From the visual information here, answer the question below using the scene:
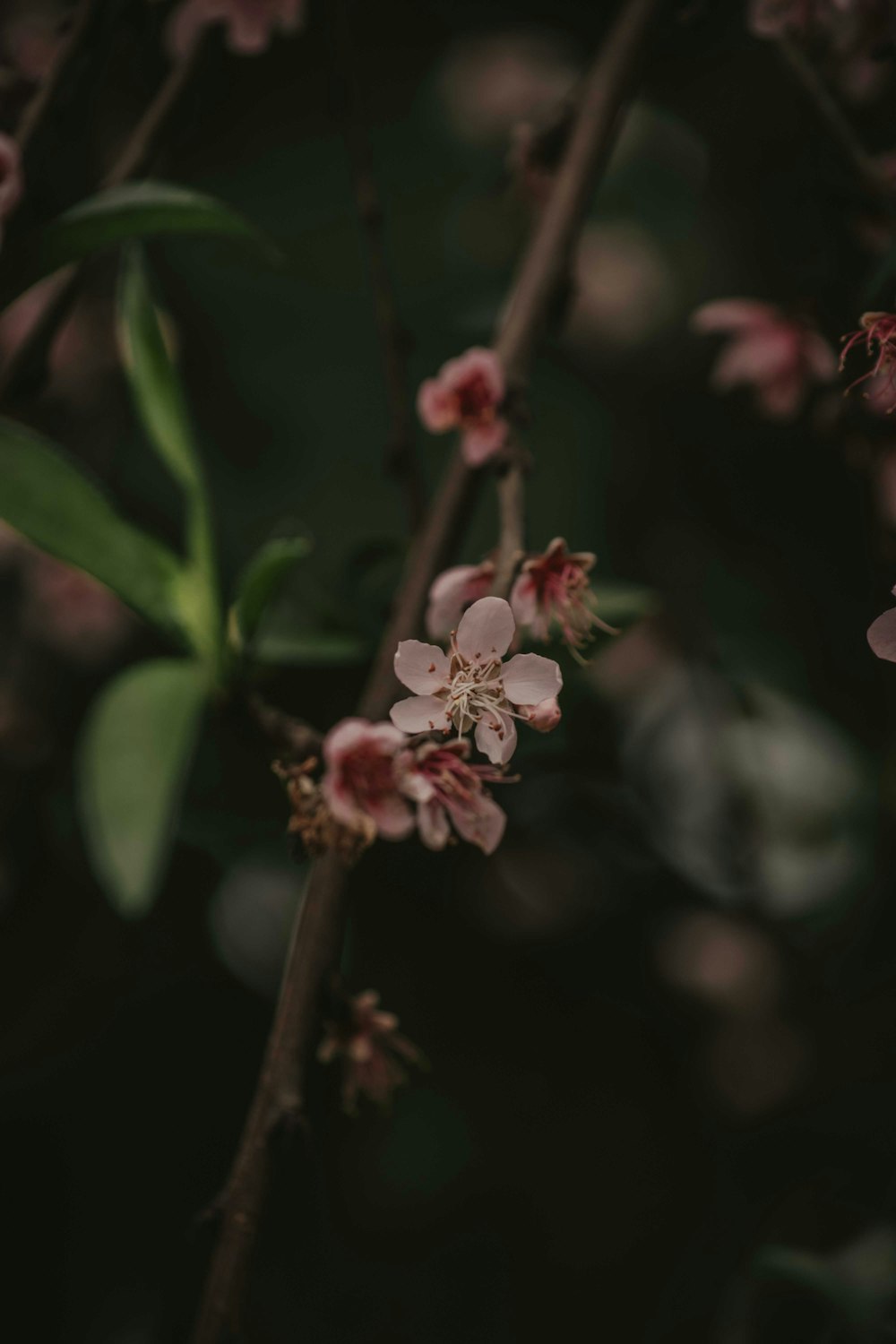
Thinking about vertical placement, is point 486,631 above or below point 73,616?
below

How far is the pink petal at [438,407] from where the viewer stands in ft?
2.01

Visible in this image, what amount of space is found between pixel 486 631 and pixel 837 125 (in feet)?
1.34

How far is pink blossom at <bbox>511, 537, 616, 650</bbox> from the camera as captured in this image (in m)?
0.53

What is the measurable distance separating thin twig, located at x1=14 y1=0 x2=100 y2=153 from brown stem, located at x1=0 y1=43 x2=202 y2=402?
5 centimetres

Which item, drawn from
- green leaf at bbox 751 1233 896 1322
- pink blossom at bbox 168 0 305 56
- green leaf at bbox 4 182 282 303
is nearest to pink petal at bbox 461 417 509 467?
green leaf at bbox 4 182 282 303

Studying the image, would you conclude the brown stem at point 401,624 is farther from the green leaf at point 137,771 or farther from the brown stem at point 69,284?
the brown stem at point 69,284

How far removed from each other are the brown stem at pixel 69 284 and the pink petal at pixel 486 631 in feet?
1.16

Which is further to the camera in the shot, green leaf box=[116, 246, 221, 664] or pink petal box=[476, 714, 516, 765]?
green leaf box=[116, 246, 221, 664]

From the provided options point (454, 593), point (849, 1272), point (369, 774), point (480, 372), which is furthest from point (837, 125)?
point (849, 1272)

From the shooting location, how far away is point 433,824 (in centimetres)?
46

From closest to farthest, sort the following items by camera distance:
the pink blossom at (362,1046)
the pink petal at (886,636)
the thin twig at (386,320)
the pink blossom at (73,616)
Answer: the pink petal at (886,636), the pink blossom at (362,1046), the thin twig at (386,320), the pink blossom at (73,616)

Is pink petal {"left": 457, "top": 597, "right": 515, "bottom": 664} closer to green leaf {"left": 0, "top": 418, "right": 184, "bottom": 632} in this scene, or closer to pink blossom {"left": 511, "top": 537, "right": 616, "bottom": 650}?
pink blossom {"left": 511, "top": 537, "right": 616, "bottom": 650}

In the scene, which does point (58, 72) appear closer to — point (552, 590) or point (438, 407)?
point (438, 407)

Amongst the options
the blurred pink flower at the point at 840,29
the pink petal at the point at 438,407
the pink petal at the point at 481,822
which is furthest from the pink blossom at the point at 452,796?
the blurred pink flower at the point at 840,29
